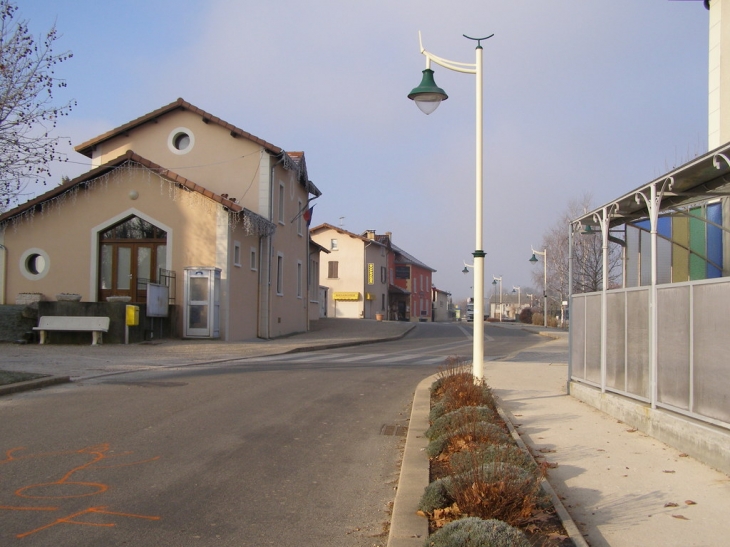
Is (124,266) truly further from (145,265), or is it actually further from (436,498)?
(436,498)

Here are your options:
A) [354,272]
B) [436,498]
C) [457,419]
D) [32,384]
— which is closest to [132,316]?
[32,384]

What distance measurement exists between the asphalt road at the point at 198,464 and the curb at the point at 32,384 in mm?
285

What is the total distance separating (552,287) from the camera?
58.2 m

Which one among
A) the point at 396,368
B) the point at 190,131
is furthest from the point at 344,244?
the point at 396,368

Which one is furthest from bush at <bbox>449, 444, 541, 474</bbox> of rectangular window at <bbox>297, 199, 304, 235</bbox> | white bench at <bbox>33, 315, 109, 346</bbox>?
rectangular window at <bbox>297, 199, 304, 235</bbox>

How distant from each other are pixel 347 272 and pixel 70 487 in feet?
188

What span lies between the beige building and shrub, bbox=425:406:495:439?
53.8 meters

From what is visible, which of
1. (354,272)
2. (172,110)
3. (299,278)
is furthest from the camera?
(354,272)

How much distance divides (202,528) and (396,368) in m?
12.2

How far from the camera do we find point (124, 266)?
25.8 metres

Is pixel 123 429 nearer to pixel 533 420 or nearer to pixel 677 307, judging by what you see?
pixel 533 420

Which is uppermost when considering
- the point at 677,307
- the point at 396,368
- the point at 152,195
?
the point at 152,195

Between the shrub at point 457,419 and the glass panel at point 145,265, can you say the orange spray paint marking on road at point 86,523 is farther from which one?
the glass panel at point 145,265

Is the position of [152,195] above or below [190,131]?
below
